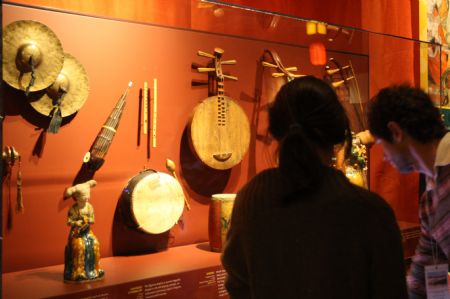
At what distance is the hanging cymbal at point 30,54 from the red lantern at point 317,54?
1428mm

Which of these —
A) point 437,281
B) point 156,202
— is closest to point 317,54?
point 156,202

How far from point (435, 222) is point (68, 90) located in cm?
169

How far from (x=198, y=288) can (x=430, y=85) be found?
83.7 inches

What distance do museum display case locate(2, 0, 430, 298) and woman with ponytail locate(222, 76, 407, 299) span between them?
0.98 m

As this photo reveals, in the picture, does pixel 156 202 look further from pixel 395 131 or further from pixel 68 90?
pixel 395 131

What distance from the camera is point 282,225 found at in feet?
4.26

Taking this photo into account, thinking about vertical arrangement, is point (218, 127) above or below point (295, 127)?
above

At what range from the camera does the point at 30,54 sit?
2229mm

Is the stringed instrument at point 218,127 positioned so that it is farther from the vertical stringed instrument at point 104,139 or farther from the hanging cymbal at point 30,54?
the hanging cymbal at point 30,54

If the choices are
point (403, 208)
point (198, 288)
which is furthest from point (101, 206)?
point (403, 208)

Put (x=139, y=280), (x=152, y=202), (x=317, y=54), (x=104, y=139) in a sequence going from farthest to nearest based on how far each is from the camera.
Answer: (x=317, y=54) < (x=152, y=202) < (x=104, y=139) < (x=139, y=280)

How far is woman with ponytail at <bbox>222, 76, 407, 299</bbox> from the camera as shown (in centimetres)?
126

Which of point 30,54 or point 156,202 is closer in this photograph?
point 30,54

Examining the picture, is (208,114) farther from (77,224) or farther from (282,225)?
(282,225)
